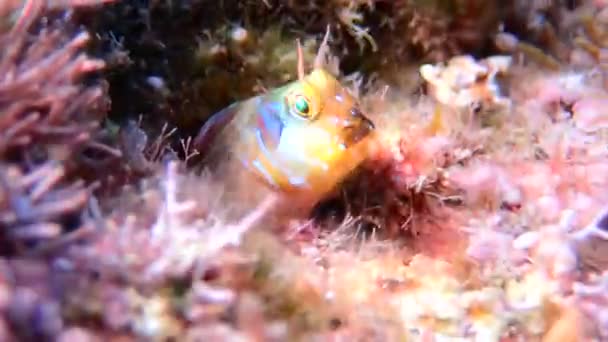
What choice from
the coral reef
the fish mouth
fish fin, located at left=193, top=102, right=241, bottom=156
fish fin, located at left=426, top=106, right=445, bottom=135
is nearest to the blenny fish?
the fish mouth

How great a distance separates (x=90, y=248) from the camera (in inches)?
62.9

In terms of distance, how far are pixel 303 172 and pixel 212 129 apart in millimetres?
690

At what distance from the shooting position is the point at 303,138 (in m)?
2.96

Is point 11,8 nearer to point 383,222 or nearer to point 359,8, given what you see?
point 383,222

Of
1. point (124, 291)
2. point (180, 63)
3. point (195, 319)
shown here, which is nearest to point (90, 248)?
point (124, 291)

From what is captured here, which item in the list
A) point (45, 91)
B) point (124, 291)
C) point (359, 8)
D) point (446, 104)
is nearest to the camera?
point (124, 291)

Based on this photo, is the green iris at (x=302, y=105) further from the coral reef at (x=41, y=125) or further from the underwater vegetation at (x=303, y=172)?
the coral reef at (x=41, y=125)

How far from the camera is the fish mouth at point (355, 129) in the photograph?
290 cm

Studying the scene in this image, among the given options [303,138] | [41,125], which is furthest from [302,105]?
[41,125]

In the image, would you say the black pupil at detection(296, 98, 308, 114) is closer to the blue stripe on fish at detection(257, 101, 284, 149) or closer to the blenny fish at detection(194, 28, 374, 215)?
the blenny fish at detection(194, 28, 374, 215)

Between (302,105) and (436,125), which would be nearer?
(302,105)

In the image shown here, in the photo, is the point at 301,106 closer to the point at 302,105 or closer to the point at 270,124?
the point at 302,105

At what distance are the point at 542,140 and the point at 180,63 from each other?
2.01 meters

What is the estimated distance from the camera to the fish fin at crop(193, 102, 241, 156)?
3365 millimetres
